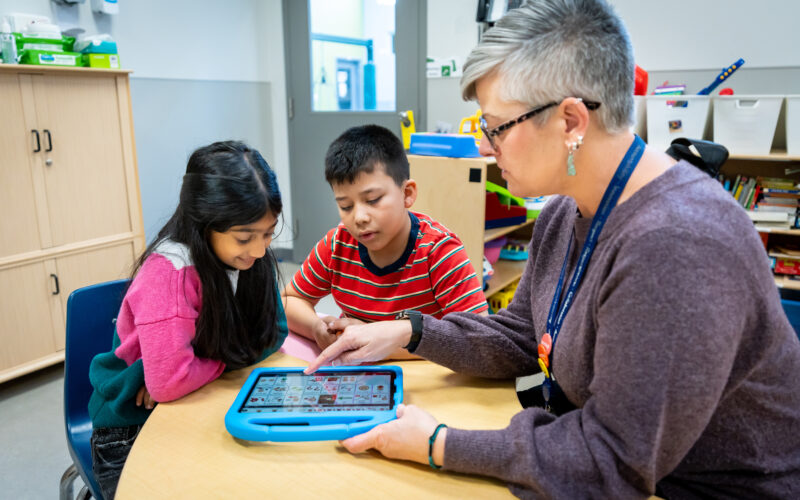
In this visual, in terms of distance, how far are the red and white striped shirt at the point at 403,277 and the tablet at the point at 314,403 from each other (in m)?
0.50

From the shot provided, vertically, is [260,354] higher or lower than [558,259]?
lower

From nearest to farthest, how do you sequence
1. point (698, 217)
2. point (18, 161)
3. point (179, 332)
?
point (698, 217) → point (179, 332) → point (18, 161)

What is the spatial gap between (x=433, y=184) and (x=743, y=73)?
1880 mm

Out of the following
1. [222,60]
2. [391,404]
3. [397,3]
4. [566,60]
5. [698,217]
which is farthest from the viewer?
[222,60]

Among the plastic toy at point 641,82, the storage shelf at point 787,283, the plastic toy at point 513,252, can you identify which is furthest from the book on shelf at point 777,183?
the plastic toy at point 513,252

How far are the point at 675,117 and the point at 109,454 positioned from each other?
294cm

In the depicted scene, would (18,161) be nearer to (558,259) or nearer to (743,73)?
(558,259)

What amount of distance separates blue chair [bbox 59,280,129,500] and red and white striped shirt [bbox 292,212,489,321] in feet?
1.65

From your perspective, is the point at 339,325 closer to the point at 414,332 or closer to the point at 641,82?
the point at 414,332

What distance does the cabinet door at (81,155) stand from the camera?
101 inches

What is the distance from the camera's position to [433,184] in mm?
2648

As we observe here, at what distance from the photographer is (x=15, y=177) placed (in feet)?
8.05

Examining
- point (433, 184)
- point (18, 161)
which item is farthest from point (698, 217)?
point (18, 161)

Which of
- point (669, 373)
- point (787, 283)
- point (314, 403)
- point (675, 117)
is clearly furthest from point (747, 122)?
point (314, 403)
